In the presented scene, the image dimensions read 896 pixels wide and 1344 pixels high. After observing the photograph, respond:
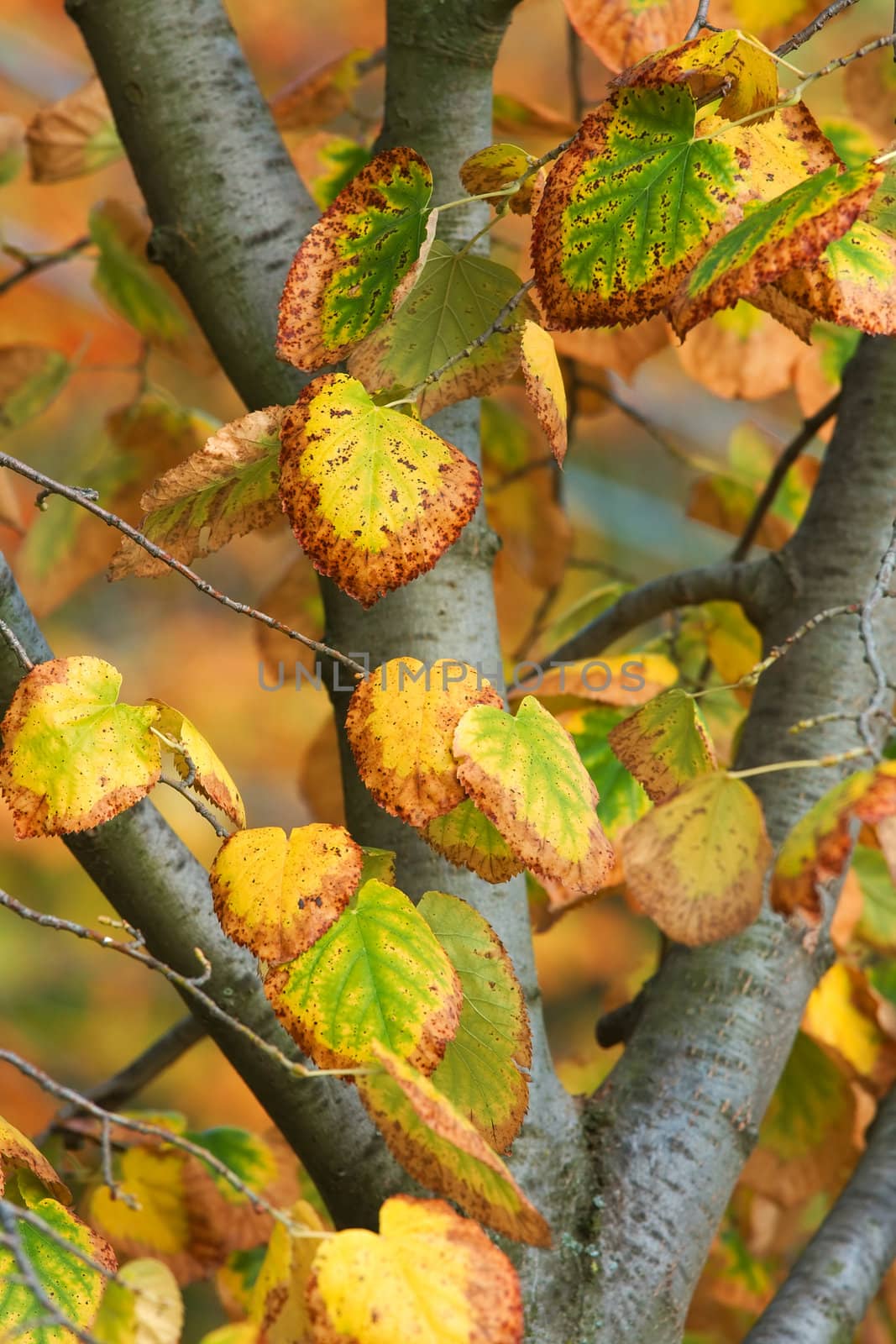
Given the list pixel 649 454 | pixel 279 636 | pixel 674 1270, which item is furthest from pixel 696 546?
pixel 674 1270

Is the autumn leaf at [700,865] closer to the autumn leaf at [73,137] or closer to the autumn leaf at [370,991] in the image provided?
the autumn leaf at [370,991]

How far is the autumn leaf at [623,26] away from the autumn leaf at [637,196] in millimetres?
209

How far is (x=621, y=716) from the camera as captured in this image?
2.29 ft

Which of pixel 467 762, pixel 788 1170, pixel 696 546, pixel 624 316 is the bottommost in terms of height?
pixel 696 546

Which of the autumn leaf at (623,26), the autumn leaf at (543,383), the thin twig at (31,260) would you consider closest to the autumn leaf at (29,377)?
the thin twig at (31,260)

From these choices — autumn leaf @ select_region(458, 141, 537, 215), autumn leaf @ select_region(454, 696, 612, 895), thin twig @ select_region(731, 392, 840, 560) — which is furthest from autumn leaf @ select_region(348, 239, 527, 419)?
thin twig @ select_region(731, 392, 840, 560)

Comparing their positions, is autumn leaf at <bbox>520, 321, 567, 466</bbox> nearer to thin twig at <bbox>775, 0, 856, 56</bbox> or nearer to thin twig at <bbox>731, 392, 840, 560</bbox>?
thin twig at <bbox>775, 0, 856, 56</bbox>

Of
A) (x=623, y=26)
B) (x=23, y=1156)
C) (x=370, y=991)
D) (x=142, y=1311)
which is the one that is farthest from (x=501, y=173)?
(x=142, y=1311)

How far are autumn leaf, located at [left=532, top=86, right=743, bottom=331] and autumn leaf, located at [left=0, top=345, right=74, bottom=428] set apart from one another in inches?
23.7

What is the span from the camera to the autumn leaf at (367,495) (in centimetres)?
38

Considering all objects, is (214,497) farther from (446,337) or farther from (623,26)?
(623,26)

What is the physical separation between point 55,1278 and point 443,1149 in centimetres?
16

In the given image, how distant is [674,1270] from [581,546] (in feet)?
8.75

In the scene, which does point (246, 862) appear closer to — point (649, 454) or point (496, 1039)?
point (496, 1039)
